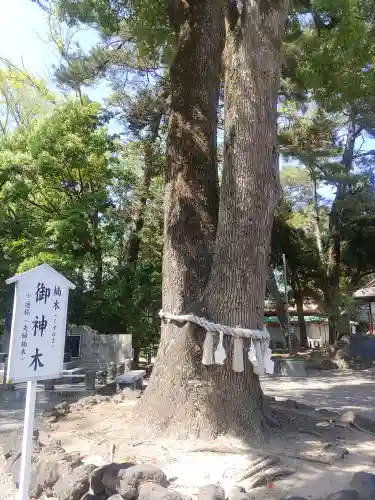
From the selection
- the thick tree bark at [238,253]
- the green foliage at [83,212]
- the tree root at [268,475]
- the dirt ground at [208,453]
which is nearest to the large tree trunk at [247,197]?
the thick tree bark at [238,253]

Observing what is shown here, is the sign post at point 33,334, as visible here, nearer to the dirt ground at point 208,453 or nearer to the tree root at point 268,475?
the dirt ground at point 208,453

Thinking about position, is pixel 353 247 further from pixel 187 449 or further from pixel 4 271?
pixel 187 449

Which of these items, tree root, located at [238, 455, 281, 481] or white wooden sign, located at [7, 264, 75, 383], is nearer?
white wooden sign, located at [7, 264, 75, 383]

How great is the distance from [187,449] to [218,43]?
5.49 m

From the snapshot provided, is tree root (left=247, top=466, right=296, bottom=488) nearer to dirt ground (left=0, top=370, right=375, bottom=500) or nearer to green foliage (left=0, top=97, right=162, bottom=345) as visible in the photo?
dirt ground (left=0, top=370, right=375, bottom=500)

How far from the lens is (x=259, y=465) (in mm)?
4109

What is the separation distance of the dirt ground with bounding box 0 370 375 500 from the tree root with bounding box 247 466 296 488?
49mm

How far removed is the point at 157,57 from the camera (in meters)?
10.2

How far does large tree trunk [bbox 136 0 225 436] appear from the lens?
5.27m

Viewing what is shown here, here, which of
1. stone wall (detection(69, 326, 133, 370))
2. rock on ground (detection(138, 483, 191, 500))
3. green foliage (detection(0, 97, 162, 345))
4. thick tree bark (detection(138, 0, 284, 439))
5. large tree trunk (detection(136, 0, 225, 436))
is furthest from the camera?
green foliage (detection(0, 97, 162, 345))

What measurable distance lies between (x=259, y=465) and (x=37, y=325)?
2.30m

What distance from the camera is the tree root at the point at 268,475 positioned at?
12.9 feet

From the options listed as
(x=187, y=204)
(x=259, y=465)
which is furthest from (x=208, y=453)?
(x=187, y=204)

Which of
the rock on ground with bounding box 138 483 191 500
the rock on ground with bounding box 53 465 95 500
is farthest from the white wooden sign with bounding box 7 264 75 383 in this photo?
the rock on ground with bounding box 138 483 191 500
